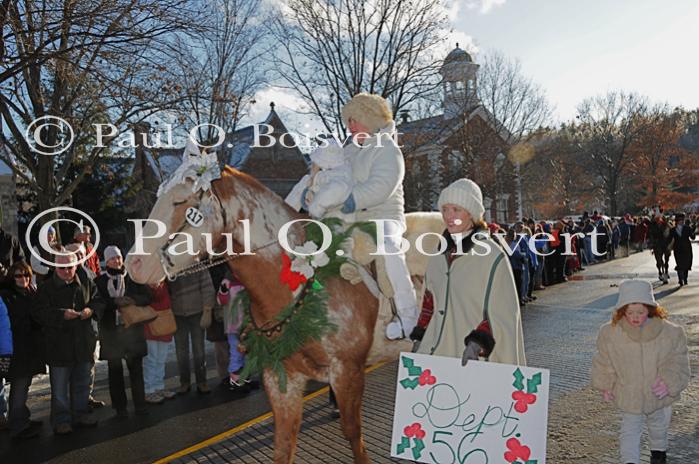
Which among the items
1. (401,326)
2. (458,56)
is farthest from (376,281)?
(458,56)

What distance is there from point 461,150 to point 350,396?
894 inches

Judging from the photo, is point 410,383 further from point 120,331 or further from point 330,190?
point 120,331

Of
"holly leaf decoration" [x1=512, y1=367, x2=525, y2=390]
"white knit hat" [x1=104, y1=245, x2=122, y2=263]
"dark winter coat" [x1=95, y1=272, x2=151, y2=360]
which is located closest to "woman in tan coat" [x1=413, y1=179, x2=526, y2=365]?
"holly leaf decoration" [x1=512, y1=367, x2=525, y2=390]

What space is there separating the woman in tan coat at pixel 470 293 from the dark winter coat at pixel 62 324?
4526mm

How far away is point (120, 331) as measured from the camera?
7.07m

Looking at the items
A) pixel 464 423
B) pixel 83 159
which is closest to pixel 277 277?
pixel 464 423

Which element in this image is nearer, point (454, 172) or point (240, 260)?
point (240, 260)

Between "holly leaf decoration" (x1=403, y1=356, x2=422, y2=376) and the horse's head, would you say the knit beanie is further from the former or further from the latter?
"holly leaf decoration" (x1=403, y1=356, x2=422, y2=376)

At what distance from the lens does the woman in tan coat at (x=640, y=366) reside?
427 cm

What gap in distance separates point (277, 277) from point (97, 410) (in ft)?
15.3

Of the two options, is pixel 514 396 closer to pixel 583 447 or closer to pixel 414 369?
pixel 414 369

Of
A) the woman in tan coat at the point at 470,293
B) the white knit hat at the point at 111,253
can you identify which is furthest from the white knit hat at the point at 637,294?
the white knit hat at the point at 111,253

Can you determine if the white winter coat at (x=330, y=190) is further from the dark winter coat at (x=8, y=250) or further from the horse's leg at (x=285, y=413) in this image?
the dark winter coat at (x=8, y=250)

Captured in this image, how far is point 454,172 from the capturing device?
26.6 metres
